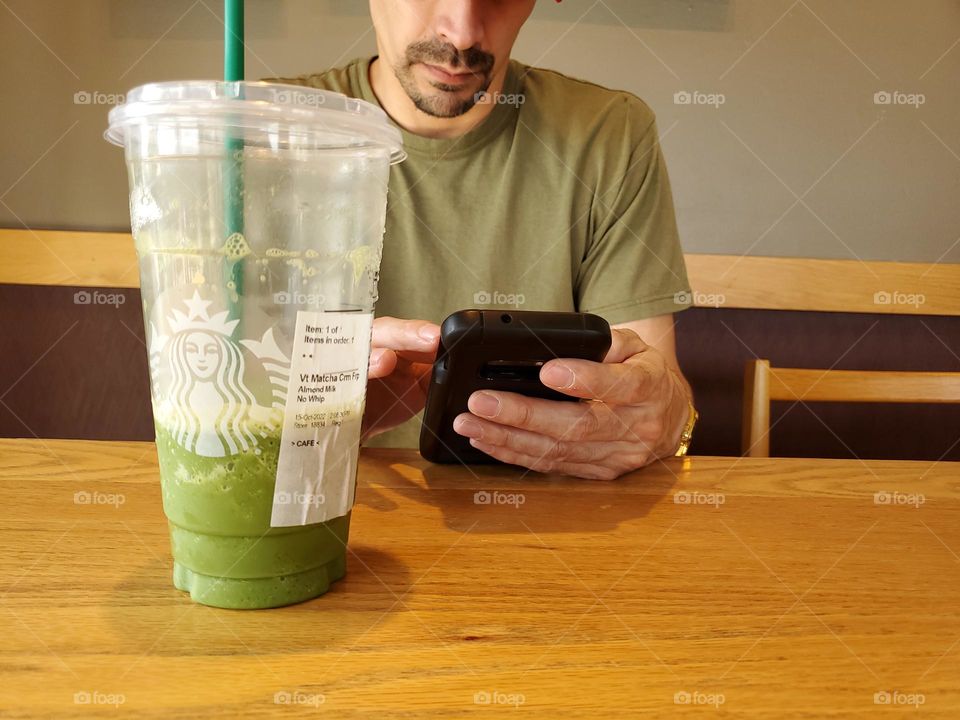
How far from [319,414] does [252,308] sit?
0.07 meters

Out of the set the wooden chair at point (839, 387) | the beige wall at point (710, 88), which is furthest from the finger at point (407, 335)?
the beige wall at point (710, 88)

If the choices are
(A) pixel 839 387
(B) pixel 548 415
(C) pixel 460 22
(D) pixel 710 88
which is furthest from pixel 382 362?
(D) pixel 710 88

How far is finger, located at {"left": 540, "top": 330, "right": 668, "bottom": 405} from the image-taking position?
2.27 feet

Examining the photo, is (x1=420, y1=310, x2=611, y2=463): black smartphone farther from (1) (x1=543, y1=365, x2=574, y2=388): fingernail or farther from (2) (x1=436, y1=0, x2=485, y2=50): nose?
(2) (x1=436, y1=0, x2=485, y2=50): nose

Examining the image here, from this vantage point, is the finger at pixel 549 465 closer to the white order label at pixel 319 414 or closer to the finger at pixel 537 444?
the finger at pixel 537 444

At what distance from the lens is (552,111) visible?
132 centimetres

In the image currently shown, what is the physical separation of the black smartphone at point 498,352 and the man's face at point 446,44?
60cm

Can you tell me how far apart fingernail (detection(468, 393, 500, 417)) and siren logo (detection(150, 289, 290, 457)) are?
30 centimetres

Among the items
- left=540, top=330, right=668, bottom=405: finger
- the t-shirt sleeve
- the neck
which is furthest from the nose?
left=540, top=330, right=668, bottom=405: finger

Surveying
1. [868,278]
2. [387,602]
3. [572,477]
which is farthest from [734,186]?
[387,602]

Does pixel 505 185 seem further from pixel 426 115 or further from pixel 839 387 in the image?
pixel 839 387

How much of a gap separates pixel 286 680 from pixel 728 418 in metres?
1.70

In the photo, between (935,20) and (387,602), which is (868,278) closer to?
(935,20)

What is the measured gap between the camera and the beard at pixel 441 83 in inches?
45.3
